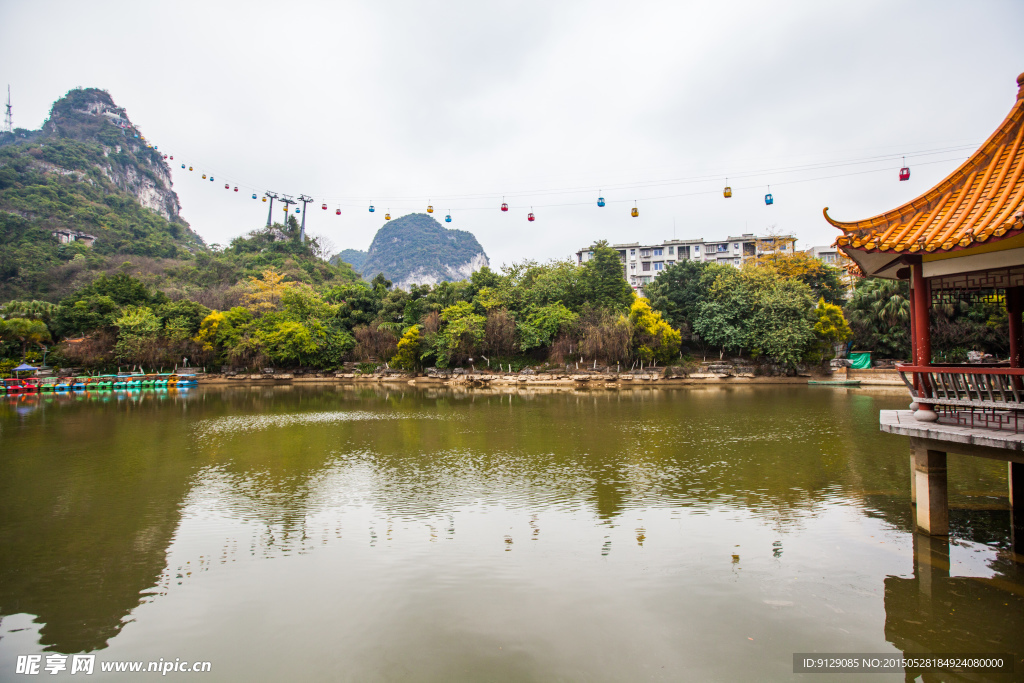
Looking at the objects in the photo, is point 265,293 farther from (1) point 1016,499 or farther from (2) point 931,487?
(1) point 1016,499

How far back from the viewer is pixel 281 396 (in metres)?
25.3

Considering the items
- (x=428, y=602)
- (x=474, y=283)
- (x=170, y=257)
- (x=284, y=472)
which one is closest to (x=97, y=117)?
(x=170, y=257)

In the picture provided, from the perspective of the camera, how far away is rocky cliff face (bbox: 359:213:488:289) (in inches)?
3947

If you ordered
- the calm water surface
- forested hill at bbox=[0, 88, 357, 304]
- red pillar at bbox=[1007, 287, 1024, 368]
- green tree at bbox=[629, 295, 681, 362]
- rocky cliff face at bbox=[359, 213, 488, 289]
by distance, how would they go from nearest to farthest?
the calm water surface, red pillar at bbox=[1007, 287, 1024, 368], green tree at bbox=[629, 295, 681, 362], forested hill at bbox=[0, 88, 357, 304], rocky cliff face at bbox=[359, 213, 488, 289]

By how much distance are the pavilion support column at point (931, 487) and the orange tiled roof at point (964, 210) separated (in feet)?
6.68

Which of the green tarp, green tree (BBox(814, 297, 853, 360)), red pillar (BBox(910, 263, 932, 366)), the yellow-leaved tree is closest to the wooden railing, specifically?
red pillar (BBox(910, 263, 932, 366))

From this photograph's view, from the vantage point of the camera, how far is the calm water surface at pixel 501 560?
3680mm

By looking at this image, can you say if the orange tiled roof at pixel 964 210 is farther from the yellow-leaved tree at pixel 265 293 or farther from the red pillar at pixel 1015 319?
the yellow-leaved tree at pixel 265 293

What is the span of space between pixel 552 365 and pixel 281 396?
15169 mm

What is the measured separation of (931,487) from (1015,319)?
9.20 ft

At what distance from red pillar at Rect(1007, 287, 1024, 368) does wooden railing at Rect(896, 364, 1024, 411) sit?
3.79ft

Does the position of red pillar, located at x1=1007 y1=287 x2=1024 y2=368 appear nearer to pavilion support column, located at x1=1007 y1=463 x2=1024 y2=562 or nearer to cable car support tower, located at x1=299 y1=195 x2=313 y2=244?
pavilion support column, located at x1=1007 y1=463 x2=1024 y2=562

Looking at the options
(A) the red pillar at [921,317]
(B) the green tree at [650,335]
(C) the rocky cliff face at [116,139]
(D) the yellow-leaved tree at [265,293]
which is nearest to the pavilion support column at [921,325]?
(A) the red pillar at [921,317]

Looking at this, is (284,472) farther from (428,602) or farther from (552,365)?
(552,365)
